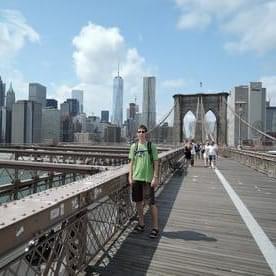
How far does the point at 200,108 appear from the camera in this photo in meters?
68.7

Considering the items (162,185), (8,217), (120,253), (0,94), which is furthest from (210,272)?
(0,94)

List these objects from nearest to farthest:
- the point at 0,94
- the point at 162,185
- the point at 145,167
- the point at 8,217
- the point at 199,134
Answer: the point at 8,217
the point at 145,167
the point at 162,185
the point at 199,134
the point at 0,94

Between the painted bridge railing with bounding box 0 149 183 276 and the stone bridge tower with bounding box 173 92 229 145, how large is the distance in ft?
199

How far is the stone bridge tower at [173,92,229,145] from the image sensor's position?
6656cm

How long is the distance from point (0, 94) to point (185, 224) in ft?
356

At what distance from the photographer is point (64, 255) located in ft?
12.6

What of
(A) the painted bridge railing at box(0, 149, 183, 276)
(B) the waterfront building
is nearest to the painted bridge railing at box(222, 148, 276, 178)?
(A) the painted bridge railing at box(0, 149, 183, 276)

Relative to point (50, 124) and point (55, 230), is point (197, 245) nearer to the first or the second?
point (55, 230)

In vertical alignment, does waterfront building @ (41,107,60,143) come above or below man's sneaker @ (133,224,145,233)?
above

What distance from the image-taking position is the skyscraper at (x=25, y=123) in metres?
65.8

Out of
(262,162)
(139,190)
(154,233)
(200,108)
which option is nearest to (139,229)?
(154,233)

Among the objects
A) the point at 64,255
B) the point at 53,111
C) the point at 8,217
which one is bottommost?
the point at 64,255

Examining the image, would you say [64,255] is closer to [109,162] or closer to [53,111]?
[109,162]

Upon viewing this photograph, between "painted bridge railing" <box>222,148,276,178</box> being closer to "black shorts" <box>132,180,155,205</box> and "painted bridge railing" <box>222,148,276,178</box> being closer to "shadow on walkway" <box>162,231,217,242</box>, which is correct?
"shadow on walkway" <box>162,231,217,242</box>
